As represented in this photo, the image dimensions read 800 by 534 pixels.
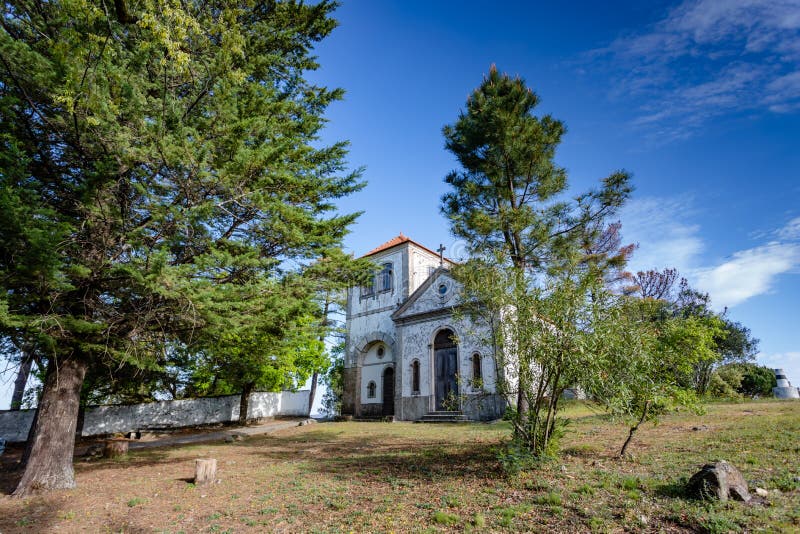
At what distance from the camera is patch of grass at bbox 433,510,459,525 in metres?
5.56

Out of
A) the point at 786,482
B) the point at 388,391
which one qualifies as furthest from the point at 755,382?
the point at 786,482

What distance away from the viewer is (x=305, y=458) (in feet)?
36.1

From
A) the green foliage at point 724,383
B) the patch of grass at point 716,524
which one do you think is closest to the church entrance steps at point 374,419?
the green foliage at point 724,383

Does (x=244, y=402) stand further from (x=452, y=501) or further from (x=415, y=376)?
(x=452, y=501)

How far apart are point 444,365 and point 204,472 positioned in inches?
495

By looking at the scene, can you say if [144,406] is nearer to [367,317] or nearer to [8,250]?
[367,317]

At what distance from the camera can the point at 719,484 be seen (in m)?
5.29

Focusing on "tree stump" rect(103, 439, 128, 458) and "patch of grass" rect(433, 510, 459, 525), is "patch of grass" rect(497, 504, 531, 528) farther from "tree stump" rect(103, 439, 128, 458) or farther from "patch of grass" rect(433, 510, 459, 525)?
"tree stump" rect(103, 439, 128, 458)

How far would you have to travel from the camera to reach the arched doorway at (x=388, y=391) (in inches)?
872

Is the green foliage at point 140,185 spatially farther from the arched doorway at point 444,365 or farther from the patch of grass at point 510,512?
the arched doorway at point 444,365

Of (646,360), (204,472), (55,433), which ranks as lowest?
(204,472)

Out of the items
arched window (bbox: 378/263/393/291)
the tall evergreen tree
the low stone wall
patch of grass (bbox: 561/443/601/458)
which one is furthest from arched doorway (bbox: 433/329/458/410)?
the tall evergreen tree

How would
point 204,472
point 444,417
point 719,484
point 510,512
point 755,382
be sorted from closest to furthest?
point 719,484 < point 510,512 < point 204,472 < point 444,417 < point 755,382

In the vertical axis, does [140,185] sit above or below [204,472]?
above
